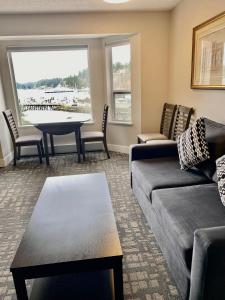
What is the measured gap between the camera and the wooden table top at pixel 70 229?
4.09 feet

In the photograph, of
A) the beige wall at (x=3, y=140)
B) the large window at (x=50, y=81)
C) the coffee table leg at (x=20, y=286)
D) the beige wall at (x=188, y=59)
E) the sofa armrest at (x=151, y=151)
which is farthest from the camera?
the large window at (x=50, y=81)

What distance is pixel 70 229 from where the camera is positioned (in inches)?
59.0

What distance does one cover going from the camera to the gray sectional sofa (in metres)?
1.12

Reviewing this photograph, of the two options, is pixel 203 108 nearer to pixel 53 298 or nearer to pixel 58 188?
pixel 58 188

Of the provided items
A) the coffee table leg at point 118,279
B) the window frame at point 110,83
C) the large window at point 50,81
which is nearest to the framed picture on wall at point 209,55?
the window frame at point 110,83

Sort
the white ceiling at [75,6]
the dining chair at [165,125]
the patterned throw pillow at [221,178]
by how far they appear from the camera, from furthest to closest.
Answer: the dining chair at [165,125]
the white ceiling at [75,6]
the patterned throw pillow at [221,178]

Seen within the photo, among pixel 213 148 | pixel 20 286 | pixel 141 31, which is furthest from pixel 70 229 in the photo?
pixel 141 31

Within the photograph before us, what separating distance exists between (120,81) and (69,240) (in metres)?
3.60

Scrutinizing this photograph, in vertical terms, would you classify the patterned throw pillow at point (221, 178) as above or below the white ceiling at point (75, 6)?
below

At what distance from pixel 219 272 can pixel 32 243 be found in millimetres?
1018

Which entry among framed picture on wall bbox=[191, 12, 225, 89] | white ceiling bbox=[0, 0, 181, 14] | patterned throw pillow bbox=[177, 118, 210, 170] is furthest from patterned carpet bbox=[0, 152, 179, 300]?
white ceiling bbox=[0, 0, 181, 14]

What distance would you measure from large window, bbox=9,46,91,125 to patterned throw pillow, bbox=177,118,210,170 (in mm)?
2881

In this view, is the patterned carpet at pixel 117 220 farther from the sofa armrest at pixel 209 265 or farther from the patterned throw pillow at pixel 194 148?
the patterned throw pillow at pixel 194 148

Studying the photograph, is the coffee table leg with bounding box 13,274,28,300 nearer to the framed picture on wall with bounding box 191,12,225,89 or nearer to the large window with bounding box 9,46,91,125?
the framed picture on wall with bounding box 191,12,225,89
